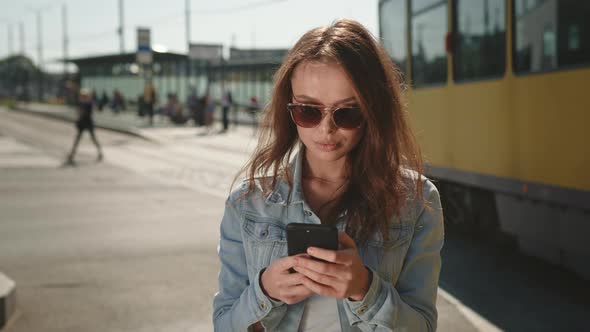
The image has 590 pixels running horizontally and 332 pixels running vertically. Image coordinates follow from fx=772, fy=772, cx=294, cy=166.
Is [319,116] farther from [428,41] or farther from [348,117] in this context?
[428,41]

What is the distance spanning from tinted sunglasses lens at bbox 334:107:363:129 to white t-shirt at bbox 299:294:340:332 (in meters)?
0.45

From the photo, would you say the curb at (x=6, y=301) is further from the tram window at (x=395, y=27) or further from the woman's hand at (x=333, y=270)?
the tram window at (x=395, y=27)

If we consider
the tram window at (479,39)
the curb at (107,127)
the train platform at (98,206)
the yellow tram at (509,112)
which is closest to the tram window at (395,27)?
the yellow tram at (509,112)

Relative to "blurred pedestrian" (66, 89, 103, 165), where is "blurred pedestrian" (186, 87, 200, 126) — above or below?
above

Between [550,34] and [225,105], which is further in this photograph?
[225,105]

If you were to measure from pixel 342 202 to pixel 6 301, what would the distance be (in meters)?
3.84

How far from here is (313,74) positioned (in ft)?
6.54

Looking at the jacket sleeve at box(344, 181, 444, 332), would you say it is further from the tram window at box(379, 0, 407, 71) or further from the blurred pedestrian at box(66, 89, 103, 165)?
the blurred pedestrian at box(66, 89, 103, 165)

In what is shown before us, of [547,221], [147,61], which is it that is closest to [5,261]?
[547,221]

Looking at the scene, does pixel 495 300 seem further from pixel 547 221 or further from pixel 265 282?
pixel 265 282

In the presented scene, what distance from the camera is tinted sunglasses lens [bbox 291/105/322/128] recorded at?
203 cm

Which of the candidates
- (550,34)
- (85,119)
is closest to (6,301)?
(550,34)

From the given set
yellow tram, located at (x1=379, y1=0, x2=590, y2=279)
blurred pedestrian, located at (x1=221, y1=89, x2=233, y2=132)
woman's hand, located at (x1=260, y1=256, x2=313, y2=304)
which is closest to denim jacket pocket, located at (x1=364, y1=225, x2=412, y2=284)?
woman's hand, located at (x1=260, y1=256, x2=313, y2=304)

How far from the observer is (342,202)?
6.75ft
